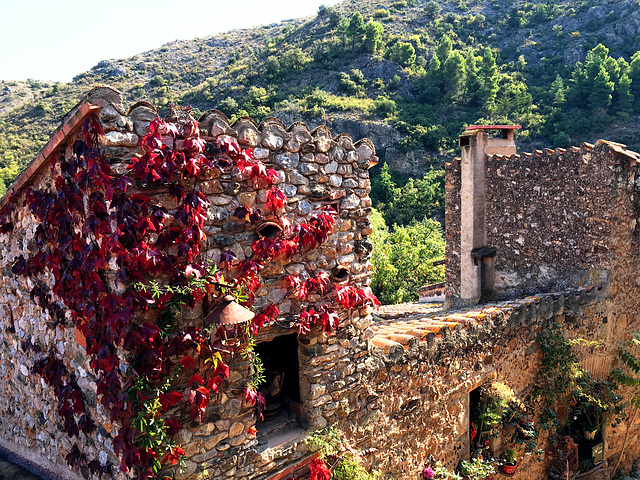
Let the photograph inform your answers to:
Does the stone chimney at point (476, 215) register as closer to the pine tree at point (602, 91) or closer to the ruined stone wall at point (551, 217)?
the ruined stone wall at point (551, 217)

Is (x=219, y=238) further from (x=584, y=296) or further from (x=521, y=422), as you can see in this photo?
(x=584, y=296)

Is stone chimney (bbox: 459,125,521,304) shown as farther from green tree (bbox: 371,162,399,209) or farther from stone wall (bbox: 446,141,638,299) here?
green tree (bbox: 371,162,399,209)

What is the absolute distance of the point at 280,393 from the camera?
175 inches

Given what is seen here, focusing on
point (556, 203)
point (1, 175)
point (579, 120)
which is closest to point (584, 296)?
point (556, 203)

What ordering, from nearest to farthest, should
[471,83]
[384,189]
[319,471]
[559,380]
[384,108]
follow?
1. [319,471]
2. [559,380]
3. [384,189]
4. [384,108]
5. [471,83]

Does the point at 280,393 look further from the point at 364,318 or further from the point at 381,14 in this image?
the point at 381,14

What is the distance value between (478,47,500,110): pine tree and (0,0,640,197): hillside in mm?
145

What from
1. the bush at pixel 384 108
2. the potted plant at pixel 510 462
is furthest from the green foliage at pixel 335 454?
the bush at pixel 384 108

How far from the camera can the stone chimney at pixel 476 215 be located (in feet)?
27.4

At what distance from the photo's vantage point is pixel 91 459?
3.66 m

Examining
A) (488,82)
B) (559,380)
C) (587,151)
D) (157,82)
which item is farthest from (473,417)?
(157,82)

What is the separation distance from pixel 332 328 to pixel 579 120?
4465 cm

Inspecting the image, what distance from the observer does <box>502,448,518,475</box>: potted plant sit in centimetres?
614

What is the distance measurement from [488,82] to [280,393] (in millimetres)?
53801
